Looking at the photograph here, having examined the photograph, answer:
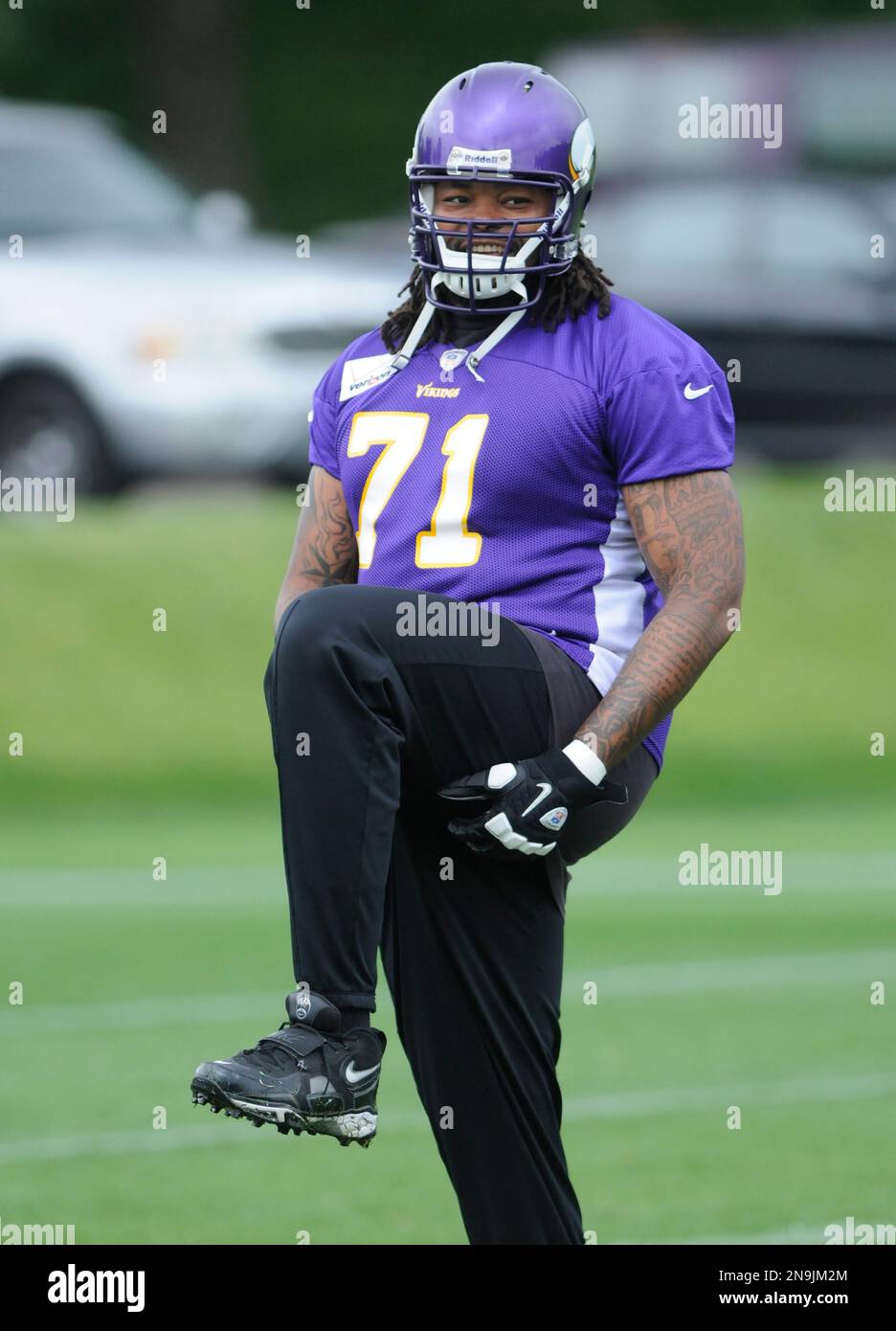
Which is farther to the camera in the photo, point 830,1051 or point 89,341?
point 89,341

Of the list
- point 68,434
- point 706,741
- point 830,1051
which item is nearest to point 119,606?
point 68,434

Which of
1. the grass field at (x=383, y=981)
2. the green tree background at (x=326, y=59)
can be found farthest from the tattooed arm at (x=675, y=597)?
the green tree background at (x=326, y=59)

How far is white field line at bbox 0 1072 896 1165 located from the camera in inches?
278

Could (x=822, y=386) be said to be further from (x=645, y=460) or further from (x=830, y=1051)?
(x=645, y=460)

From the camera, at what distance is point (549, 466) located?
421cm

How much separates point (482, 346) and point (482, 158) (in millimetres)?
319

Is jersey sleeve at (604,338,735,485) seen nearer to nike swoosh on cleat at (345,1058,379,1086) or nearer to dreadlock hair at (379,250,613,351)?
dreadlock hair at (379,250,613,351)

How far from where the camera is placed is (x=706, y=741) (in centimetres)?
1529

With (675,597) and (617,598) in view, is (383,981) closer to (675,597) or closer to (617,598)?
(617,598)

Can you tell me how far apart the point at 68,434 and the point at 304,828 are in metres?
12.1

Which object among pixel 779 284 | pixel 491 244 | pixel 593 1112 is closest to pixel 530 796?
pixel 491 244

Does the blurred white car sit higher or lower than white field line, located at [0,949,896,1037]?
higher
